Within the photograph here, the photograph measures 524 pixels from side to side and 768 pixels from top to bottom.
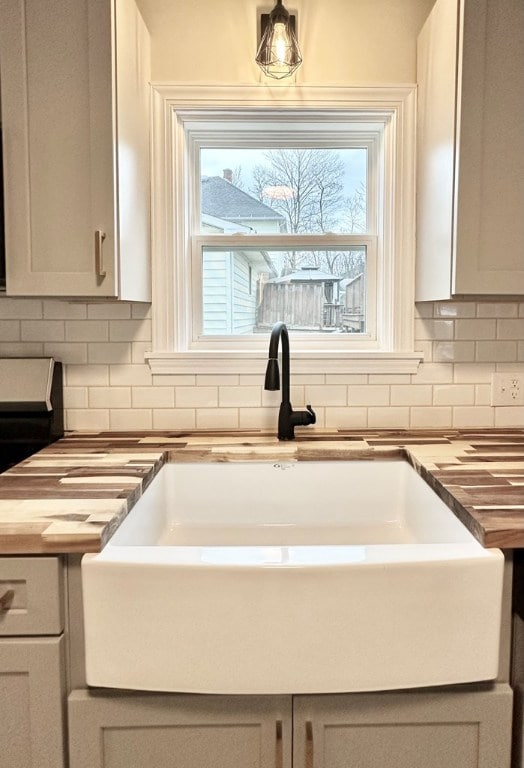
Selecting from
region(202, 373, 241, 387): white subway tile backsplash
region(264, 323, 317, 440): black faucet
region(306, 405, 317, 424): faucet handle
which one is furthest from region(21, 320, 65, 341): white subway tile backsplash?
region(306, 405, 317, 424): faucet handle

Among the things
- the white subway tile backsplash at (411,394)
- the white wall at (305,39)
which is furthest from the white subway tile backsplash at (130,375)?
A: the white wall at (305,39)

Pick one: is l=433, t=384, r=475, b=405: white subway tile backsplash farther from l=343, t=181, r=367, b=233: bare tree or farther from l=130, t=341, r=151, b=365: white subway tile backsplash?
l=130, t=341, r=151, b=365: white subway tile backsplash

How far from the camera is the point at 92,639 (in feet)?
3.55

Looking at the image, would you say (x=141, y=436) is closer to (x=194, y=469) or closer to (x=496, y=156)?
(x=194, y=469)

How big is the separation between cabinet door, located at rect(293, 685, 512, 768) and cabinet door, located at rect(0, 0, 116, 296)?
110 cm

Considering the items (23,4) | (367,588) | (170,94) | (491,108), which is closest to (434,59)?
(491,108)

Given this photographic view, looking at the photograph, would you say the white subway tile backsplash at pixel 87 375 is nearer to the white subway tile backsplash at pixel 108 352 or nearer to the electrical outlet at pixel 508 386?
the white subway tile backsplash at pixel 108 352

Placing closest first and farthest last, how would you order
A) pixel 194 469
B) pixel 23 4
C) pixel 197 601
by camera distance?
pixel 197 601, pixel 23 4, pixel 194 469

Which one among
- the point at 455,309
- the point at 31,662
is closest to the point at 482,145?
the point at 455,309

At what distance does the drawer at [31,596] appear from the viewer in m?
1.12

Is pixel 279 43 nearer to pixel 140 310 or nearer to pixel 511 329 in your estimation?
pixel 140 310

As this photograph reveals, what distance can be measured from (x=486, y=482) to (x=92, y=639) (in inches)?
34.2

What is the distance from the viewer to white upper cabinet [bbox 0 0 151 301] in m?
1.56

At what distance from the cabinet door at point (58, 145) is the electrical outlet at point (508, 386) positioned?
122 cm
